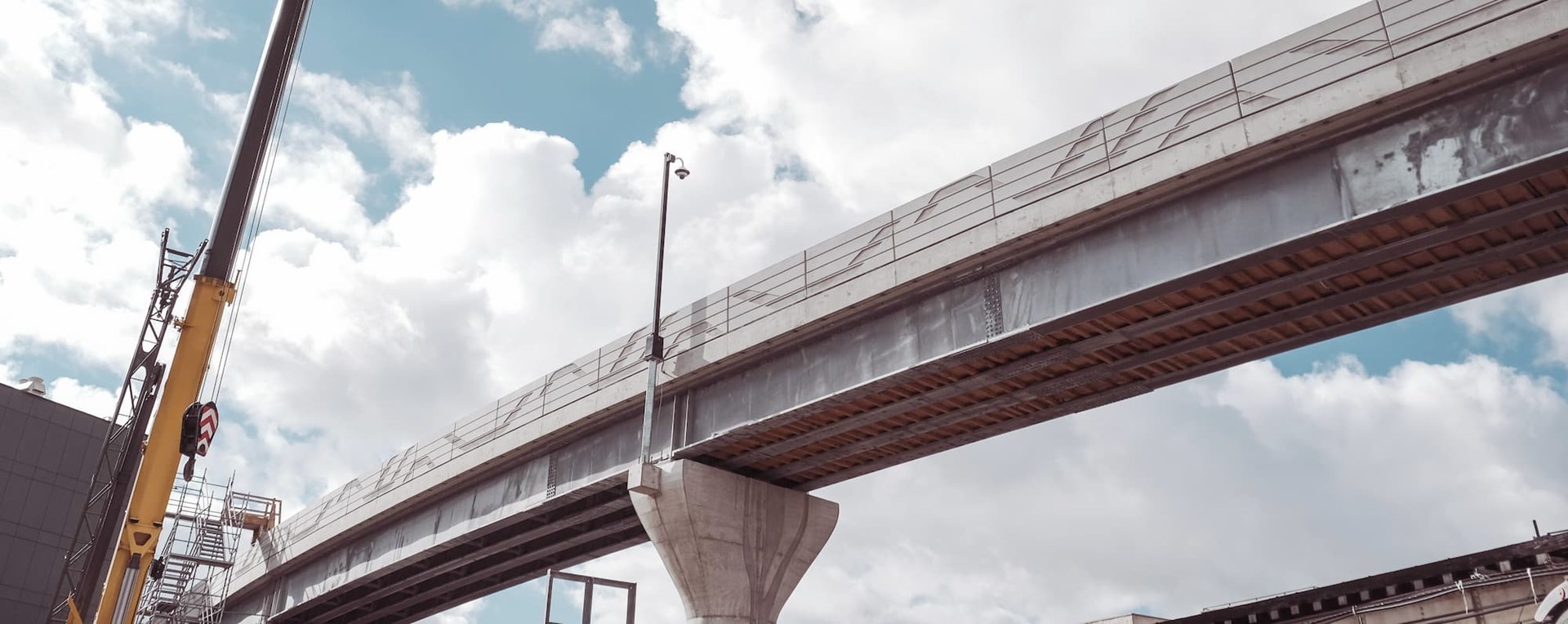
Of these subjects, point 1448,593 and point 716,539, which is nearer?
point 716,539

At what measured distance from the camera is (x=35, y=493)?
48.1 m

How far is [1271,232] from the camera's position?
15.8 m

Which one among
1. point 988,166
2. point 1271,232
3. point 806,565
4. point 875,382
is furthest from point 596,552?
point 1271,232

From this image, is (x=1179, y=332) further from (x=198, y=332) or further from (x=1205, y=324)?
(x=198, y=332)

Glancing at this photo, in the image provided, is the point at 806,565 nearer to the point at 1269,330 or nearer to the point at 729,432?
the point at 729,432

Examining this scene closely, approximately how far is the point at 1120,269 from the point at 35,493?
47366 millimetres

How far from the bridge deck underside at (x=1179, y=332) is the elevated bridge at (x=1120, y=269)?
0.17 feet

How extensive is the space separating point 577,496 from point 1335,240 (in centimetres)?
1671

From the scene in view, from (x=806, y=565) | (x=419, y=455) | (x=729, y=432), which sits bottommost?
(x=806, y=565)

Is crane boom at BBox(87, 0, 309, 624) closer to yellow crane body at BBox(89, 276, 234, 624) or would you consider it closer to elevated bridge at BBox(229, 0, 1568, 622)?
yellow crane body at BBox(89, 276, 234, 624)

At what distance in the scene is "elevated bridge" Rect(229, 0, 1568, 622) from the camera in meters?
14.7

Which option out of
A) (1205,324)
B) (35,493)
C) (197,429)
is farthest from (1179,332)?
(35,493)

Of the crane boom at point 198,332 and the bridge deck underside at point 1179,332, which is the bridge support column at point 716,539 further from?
the crane boom at point 198,332

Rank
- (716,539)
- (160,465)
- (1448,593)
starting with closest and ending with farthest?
(716,539), (160,465), (1448,593)
